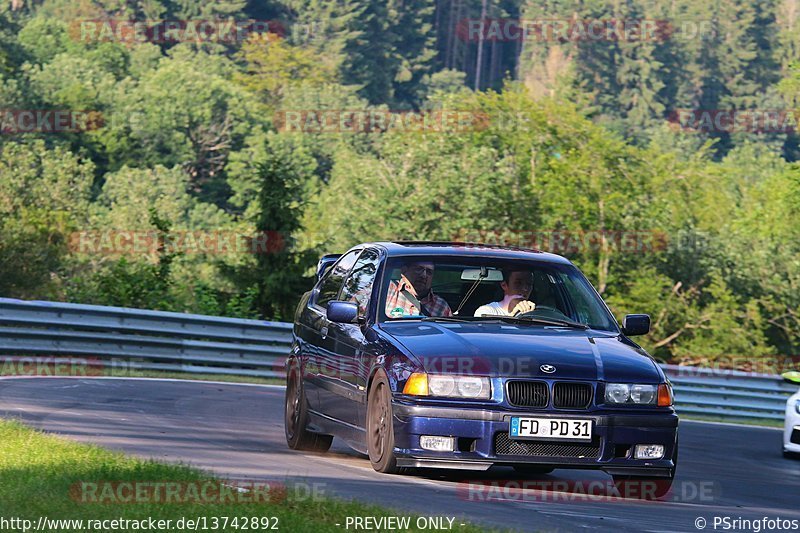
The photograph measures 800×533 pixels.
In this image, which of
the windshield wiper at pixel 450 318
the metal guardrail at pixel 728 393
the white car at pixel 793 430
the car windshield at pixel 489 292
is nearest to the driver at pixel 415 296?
the car windshield at pixel 489 292

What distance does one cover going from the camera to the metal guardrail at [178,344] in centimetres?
2012

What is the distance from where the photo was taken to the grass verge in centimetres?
721

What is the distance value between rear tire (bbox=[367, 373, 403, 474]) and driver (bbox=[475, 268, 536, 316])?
1.12 meters

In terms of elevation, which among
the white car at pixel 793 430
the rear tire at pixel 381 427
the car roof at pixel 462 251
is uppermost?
the car roof at pixel 462 251

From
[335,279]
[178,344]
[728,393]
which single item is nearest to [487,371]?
→ [335,279]

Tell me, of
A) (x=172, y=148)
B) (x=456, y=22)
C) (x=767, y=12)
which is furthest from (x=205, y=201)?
(x=767, y=12)

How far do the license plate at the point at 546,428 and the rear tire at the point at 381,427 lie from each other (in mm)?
765

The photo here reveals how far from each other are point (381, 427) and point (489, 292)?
165 cm

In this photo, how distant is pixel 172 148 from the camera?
104188 mm

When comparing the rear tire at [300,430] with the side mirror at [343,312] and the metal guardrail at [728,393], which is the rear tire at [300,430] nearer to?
the side mirror at [343,312]

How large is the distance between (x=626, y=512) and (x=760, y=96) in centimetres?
12549

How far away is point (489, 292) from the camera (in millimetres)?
10789

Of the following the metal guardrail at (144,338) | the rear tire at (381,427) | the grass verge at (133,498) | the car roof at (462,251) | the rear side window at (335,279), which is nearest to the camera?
the grass verge at (133,498)

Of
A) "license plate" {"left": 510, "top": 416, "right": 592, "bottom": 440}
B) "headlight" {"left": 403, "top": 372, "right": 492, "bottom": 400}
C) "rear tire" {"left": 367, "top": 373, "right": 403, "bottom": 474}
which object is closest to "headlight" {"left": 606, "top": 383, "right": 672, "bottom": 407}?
"license plate" {"left": 510, "top": 416, "right": 592, "bottom": 440}
